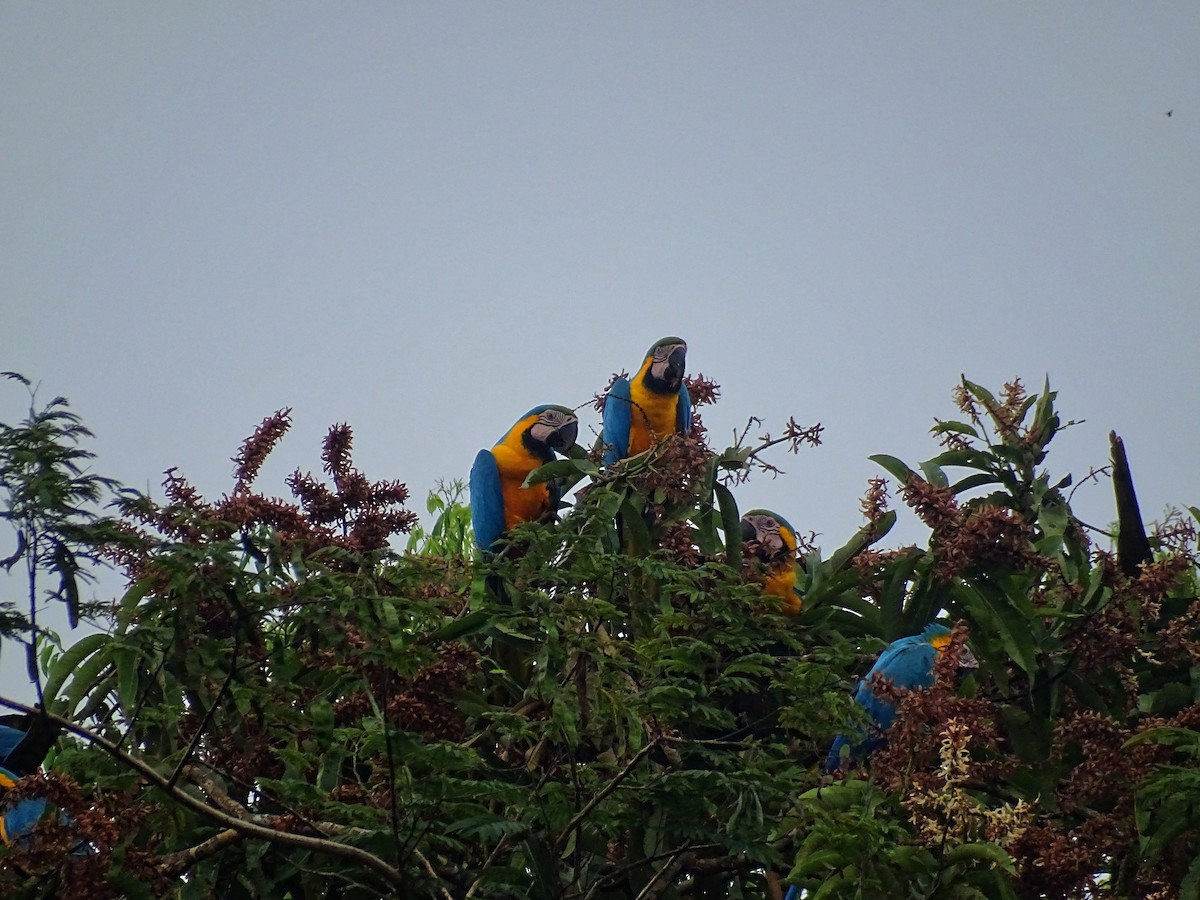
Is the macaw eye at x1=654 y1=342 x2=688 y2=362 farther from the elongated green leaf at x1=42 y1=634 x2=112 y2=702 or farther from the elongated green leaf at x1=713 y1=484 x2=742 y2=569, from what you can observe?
the elongated green leaf at x1=42 y1=634 x2=112 y2=702

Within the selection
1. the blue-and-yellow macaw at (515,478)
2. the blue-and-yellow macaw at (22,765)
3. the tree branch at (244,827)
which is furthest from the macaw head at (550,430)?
the tree branch at (244,827)

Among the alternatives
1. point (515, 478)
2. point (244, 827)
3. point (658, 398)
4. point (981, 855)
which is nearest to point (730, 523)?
point (658, 398)

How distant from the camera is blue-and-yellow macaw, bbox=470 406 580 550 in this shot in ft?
22.3

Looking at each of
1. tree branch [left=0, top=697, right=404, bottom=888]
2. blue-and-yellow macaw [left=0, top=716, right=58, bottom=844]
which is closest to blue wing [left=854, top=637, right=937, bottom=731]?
tree branch [left=0, top=697, right=404, bottom=888]

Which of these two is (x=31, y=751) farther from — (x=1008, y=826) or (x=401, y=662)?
(x=1008, y=826)

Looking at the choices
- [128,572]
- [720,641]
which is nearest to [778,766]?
[720,641]

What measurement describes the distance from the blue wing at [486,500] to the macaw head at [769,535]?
127 cm

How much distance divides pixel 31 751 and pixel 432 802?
63.2 inches

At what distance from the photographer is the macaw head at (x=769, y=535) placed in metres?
5.57

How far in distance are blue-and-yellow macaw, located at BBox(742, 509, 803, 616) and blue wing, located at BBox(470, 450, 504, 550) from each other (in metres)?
1.31

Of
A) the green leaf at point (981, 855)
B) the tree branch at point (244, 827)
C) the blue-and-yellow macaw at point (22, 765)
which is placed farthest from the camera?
the blue-and-yellow macaw at point (22, 765)

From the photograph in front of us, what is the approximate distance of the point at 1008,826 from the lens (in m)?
3.35

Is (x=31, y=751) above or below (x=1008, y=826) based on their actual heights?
above

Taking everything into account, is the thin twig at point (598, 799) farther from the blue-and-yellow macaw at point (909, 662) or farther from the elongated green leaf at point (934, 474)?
the elongated green leaf at point (934, 474)
